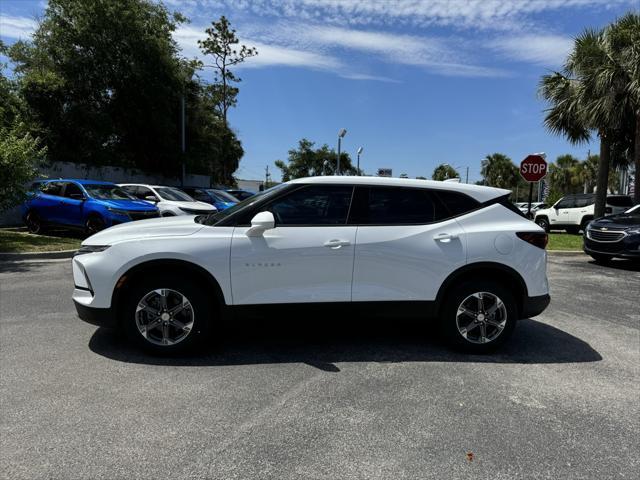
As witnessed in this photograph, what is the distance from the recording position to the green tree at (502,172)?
201 ft

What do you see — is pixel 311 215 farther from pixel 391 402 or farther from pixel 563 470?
pixel 563 470

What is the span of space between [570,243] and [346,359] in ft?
43.6

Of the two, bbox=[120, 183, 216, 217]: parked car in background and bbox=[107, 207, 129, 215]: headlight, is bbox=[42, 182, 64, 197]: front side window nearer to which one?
bbox=[107, 207, 129, 215]: headlight

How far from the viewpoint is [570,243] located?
15.1 m

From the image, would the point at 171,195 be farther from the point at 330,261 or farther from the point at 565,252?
the point at 330,261

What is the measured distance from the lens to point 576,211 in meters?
19.8

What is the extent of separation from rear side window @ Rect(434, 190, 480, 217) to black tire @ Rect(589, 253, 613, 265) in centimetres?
789

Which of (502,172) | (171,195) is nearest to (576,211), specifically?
(171,195)

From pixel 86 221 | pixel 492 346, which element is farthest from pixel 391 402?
pixel 86 221

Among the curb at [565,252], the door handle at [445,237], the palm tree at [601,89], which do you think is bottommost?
the curb at [565,252]

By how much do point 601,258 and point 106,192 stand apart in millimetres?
12816

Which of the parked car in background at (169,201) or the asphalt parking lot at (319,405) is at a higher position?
the parked car in background at (169,201)

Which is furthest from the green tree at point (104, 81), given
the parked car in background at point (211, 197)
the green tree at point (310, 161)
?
the green tree at point (310, 161)

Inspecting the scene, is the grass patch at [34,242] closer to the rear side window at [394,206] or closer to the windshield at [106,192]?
the windshield at [106,192]
